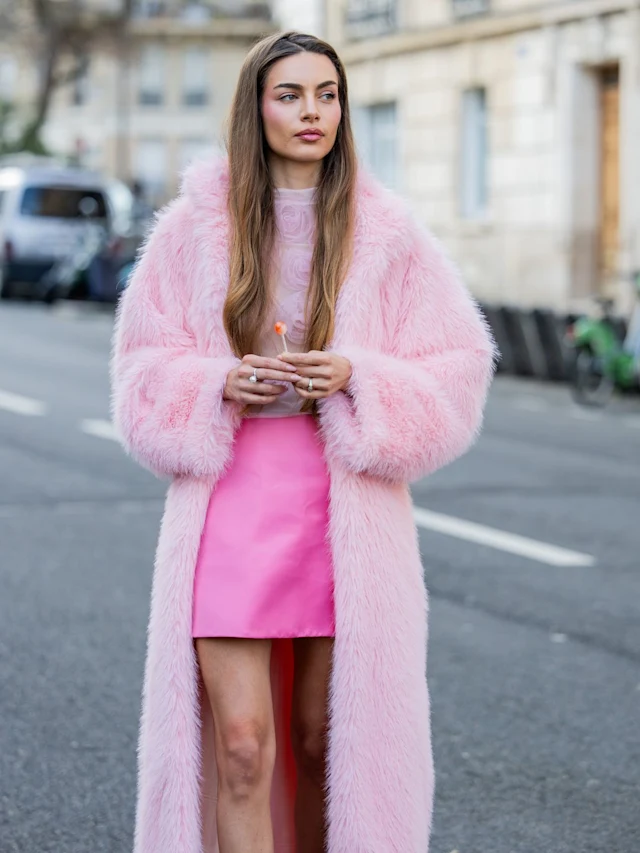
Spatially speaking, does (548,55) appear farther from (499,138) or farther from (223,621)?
(223,621)

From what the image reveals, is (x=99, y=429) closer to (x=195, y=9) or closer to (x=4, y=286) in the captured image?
(x=4, y=286)

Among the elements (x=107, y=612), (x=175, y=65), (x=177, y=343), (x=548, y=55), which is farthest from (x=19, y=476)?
(x=175, y=65)

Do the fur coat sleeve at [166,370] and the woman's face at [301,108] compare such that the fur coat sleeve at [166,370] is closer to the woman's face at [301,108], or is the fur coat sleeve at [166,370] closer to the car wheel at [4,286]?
the woman's face at [301,108]

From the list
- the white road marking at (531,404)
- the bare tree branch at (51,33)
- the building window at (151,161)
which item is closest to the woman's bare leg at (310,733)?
the white road marking at (531,404)

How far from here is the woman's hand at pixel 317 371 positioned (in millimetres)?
3449

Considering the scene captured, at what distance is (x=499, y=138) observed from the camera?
95.6 ft

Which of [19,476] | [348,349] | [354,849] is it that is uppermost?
[348,349]

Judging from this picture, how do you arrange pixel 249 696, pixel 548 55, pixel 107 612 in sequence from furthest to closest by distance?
pixel 548 55 < pixel 107 612 < pixel 249 696

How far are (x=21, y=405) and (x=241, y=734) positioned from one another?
493 inches

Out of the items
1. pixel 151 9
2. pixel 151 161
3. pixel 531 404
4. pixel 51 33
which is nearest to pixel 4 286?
pixel 531 404

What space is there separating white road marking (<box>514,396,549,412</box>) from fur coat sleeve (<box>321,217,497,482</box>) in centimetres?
1319

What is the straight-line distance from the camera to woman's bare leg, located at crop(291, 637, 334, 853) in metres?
3.63

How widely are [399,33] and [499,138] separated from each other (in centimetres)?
369

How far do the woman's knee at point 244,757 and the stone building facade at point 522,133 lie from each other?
2235 cm
